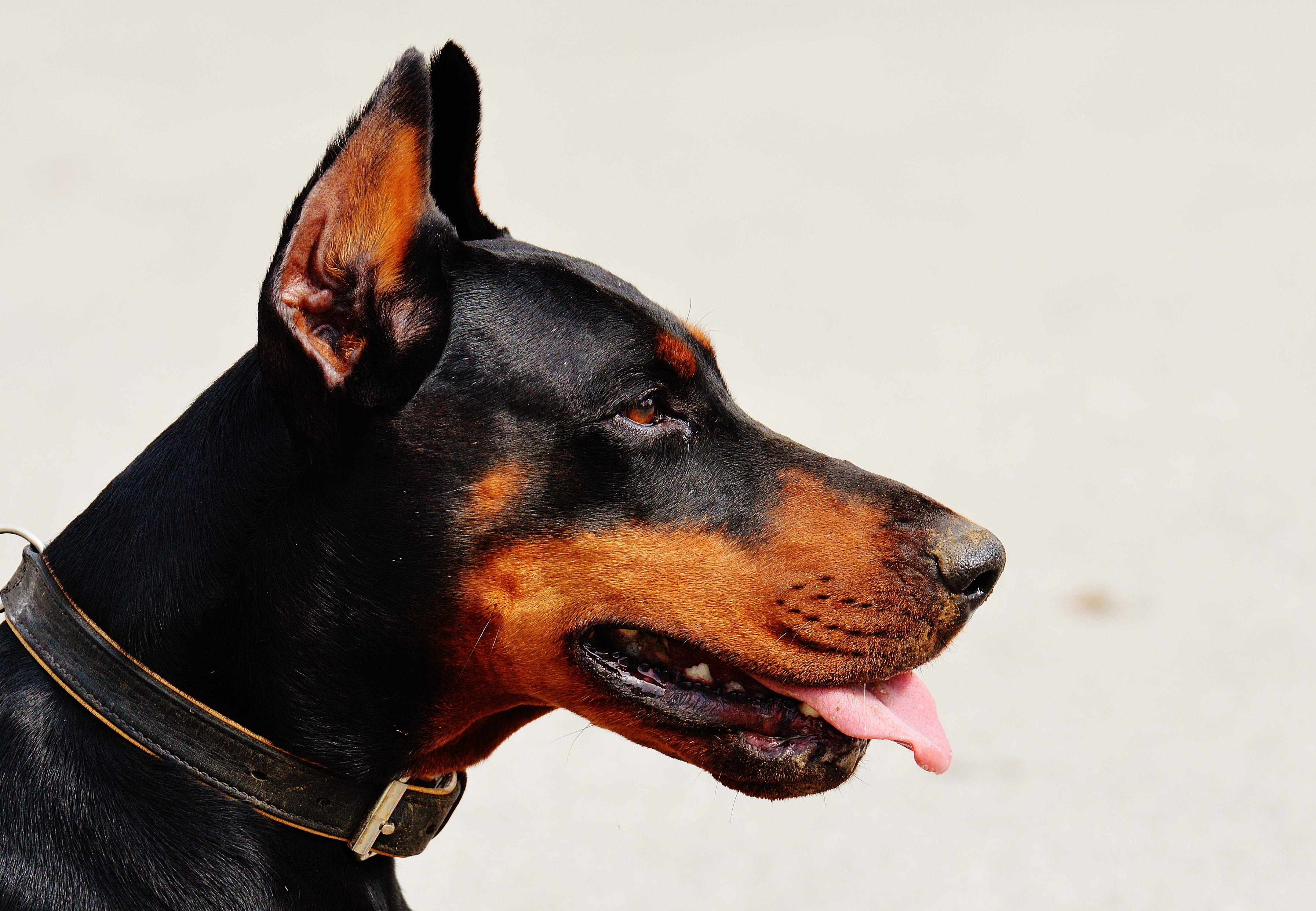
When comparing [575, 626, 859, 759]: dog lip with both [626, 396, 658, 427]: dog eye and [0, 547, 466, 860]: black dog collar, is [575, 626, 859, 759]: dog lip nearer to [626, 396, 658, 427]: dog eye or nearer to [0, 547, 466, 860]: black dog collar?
[626, 396, 658, 427]: dog eye

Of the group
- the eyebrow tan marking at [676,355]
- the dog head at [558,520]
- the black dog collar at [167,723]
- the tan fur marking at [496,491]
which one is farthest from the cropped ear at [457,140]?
the black dog collar at [167,723]

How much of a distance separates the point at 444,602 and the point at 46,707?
0.69m

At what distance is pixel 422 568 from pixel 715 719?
1.98 ft

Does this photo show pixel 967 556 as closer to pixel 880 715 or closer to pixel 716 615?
pixel 880 715

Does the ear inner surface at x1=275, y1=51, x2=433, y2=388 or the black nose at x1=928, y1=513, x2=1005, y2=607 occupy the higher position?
the ear inner surface at x1=275, y1=51, x2=433, y2=388

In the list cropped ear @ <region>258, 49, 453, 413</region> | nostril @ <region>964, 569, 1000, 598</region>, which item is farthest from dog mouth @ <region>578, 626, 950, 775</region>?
cropped ear @ <region>258, 49, 453, 413</region>

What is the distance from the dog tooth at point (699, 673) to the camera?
2.60 meters

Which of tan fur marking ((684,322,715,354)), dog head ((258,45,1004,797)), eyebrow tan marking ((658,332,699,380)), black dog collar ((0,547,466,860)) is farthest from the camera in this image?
tan fur marking ((684,322,715,354))

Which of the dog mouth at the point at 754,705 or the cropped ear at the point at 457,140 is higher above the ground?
the cropped ear at the point at 457,140

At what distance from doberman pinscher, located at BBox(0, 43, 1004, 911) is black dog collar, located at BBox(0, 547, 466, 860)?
0.04 meters

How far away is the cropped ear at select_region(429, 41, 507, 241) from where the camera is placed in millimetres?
2938

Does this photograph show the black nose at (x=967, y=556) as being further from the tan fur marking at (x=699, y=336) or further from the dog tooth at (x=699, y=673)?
the tan fur marking at (x=699, y=336)

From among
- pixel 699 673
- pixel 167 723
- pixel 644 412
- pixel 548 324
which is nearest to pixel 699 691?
pixel 699 673

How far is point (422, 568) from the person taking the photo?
2.44 meters
